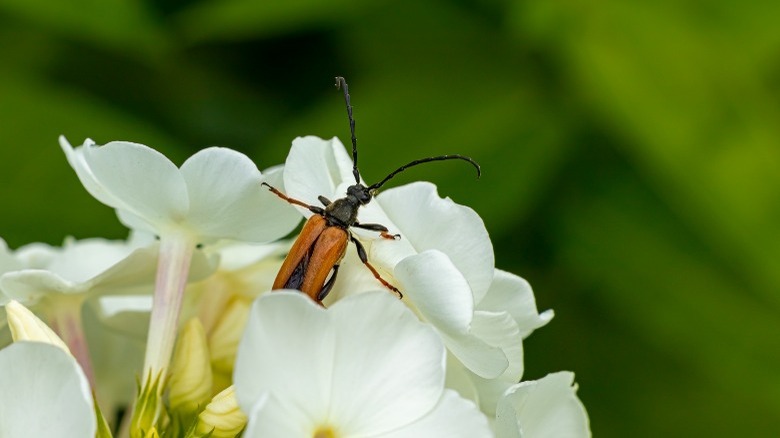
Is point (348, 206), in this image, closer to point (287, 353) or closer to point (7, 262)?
point (287, 353)

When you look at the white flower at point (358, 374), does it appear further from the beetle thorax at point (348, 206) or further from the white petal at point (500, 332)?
the beetle thorax at point (348, 206)

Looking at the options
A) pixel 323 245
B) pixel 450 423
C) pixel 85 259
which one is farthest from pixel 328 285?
pixel 85 259

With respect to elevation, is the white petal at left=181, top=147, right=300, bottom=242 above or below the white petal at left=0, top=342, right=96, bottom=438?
above

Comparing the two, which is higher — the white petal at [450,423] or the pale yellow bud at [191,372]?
the white petal at [450,423]

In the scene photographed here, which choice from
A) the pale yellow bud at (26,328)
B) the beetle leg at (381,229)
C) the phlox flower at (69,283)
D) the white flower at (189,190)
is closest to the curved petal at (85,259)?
the phlox flower at (69,283)

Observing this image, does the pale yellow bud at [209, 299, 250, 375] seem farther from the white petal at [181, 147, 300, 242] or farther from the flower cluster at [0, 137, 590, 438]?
the white petal at [181, 147, 300, 242]

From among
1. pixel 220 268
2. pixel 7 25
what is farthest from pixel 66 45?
pixel 220 268

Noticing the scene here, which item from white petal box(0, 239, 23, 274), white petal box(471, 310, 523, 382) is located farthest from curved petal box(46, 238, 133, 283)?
white petal box(471, 310, 523, 382)
